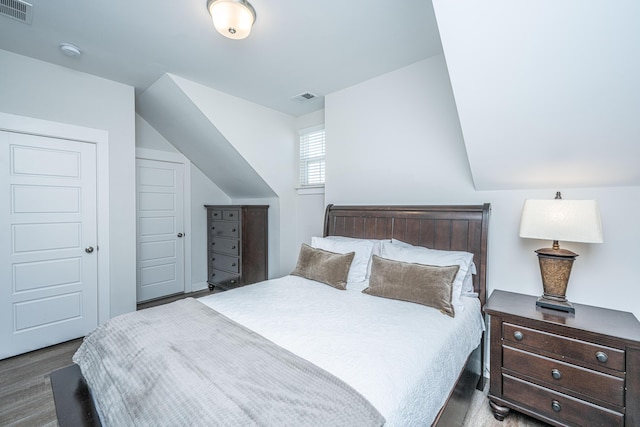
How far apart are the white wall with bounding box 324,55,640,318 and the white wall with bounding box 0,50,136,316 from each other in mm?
2247

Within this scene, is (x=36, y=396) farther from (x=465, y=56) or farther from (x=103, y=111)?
(x=465, y=56)

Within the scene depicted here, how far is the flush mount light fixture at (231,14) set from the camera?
1.69 meters

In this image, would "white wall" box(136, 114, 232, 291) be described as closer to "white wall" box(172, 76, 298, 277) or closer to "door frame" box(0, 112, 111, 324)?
"white wall" box(172, 76, 298, 277)

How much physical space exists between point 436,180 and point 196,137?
114 inches

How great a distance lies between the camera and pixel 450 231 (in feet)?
7.45

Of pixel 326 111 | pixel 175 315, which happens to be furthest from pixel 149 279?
pixel 326 111

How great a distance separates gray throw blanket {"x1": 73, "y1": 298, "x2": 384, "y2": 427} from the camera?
2.93ft

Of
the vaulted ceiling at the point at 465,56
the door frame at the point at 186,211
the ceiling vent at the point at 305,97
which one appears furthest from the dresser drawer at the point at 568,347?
the door frame at the point at 186,211

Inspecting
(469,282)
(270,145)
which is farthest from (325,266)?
(270,145)

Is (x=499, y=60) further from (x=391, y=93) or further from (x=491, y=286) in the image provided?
(x=491, y=286)

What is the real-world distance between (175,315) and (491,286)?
2.36 m

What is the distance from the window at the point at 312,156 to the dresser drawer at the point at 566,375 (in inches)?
102

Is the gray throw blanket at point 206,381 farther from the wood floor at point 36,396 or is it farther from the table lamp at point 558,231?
the table lamp at point 558,231

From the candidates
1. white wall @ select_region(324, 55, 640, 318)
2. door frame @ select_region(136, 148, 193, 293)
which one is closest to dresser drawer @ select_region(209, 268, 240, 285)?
door frame @ select_region(136, 148, 193, 293)
